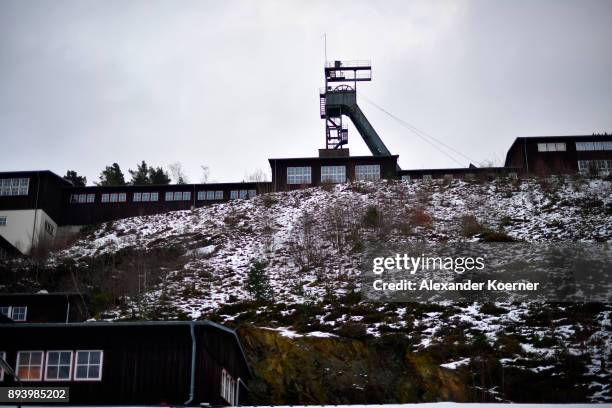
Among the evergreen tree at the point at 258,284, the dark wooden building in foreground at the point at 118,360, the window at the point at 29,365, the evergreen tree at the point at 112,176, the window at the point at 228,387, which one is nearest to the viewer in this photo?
the dark wooden building in foreground at the point at 118,360

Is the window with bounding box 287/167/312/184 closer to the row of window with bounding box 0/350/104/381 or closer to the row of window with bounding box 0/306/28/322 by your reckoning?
the row of window with bounding box 0/306/28/322

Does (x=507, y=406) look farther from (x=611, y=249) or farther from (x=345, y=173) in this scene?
(x=345, y=173)

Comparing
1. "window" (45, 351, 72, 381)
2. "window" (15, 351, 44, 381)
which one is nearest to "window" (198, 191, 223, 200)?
"window" (15, 351, 44, 381)

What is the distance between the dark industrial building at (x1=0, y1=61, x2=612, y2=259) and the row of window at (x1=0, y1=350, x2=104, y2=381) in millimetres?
34796

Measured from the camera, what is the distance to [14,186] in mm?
62188

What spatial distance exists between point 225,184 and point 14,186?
1777 cm

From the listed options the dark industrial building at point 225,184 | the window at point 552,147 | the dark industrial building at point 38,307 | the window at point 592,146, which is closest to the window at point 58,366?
the dark industrial building at point 38,307

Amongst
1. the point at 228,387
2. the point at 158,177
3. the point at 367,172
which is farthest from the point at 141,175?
the point at 228,387

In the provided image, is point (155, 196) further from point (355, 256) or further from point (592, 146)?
point (592, 146)

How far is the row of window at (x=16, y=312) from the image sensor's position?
36281 millimetres

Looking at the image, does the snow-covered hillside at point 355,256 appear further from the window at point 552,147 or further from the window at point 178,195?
the window at point 552,147

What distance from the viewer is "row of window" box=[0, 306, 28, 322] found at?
36.3 meters

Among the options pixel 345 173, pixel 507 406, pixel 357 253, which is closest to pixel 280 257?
pixel 357 253

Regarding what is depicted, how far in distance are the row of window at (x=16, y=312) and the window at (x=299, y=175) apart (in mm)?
32167
